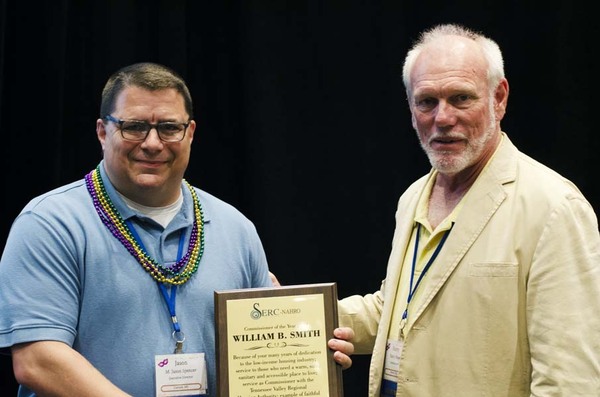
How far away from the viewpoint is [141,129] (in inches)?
105

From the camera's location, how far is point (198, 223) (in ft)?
9.23

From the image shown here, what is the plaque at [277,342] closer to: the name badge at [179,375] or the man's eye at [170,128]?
the name badge at [179,375]

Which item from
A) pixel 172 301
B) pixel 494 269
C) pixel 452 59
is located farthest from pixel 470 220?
pixel 172 301

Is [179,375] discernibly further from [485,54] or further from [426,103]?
[485,54]

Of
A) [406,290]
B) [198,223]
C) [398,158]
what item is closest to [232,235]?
[198,223]

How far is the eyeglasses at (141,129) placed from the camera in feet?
8.75

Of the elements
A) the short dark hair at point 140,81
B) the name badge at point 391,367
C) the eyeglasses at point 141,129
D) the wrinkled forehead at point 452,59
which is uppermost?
the wrinkled forehead at point 452,59

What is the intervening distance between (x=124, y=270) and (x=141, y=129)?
42 cm

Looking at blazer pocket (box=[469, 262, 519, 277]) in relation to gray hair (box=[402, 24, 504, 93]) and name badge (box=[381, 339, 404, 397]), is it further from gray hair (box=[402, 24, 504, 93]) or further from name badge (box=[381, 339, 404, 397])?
gray hair (box=[402, 24, 504, 93])

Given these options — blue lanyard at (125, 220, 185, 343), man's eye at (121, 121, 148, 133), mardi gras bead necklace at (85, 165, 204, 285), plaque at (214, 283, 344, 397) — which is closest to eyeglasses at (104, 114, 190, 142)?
man's eye at (121, 121, 148, 133)

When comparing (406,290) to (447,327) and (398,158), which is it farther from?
(398,158)

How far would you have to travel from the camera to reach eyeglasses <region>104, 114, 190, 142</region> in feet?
8.75

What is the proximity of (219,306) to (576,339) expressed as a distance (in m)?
1.03

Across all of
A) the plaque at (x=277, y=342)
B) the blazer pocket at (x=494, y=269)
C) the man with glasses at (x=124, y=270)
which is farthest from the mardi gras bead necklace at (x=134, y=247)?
the blazer pocket at (x=494, y=269)
